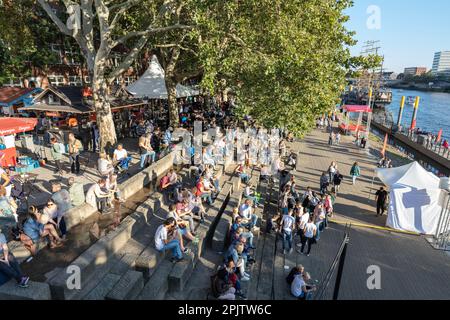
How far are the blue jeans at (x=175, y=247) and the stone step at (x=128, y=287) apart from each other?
52.5 inches

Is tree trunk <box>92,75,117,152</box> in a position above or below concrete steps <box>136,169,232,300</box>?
above

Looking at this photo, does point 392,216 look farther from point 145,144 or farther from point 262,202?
point 145,144

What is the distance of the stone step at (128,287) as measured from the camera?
621 centimetres

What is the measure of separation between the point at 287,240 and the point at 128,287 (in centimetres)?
633

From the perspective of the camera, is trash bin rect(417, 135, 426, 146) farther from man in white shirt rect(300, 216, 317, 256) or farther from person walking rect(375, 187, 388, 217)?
man in white shirt rect(300, 216, 317, 256)

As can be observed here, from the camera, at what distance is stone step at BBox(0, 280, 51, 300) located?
5.66 meters

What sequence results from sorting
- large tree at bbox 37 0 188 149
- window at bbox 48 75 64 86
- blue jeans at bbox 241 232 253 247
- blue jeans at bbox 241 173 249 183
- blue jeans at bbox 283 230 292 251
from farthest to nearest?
window at bbox 48 75 64 86 → blue jeans at bbox 241 173 249 183 → large tree at bbox 37 0 188 149 → blue jeans at bbox 283 230 292 251 → blue jeans at bbox 241 232 253 247

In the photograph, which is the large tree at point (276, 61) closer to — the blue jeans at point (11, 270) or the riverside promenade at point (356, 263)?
the riverside promenade at point (356, 263)

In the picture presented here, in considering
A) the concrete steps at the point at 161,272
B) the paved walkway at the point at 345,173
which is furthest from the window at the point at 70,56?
the concrete steps at the point at 161,272

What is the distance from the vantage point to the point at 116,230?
8492 millimetres

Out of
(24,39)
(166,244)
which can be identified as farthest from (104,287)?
(24,39)

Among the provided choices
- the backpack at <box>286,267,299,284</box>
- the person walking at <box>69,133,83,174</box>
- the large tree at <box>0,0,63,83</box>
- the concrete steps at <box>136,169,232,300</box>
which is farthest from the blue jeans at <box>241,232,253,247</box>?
the large tree at <box>0,0,63,83</box>

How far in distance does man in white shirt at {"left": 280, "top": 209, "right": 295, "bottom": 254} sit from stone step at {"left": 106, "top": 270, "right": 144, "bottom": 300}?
5.66m

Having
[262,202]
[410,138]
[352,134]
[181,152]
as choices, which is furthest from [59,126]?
[410,138]
